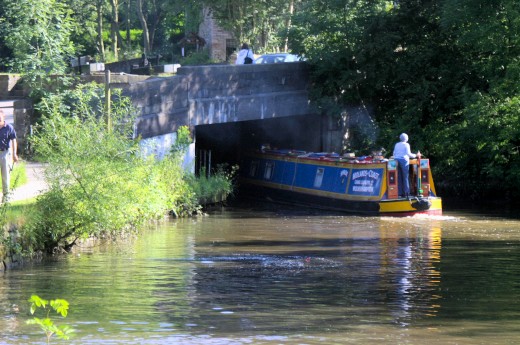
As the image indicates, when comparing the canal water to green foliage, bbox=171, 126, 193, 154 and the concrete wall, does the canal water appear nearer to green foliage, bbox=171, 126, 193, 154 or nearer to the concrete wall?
green foliage, bbox=171, 126, 193, 154

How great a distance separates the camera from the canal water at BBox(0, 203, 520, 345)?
12.2 m

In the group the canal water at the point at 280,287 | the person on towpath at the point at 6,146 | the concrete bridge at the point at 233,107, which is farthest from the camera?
the concrete bridge at the point at 233,107

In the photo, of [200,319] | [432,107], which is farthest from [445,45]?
[200,319]

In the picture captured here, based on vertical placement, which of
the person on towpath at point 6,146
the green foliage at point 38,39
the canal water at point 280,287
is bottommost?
the canal water at point 280,287

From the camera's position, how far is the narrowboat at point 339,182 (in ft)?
88.4

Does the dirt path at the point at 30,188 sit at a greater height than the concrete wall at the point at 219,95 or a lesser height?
lesser

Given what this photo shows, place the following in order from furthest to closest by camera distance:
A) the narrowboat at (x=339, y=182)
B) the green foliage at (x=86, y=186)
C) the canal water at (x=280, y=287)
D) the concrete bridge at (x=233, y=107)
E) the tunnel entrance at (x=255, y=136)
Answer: the tunnel entrance at (x=255, y=136)
the concrete bridge at (x=233, y=107)
the narrowboat at (x=339, y=182)
the green foliage at (x=86, y=186)
the canal water at (x=280, y=287)

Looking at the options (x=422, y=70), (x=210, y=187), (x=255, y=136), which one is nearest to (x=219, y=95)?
(x=210, y=187)

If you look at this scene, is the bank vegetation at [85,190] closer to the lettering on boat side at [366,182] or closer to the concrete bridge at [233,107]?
the concrete bridge at [233,107]

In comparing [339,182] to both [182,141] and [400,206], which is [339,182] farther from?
[182,141]

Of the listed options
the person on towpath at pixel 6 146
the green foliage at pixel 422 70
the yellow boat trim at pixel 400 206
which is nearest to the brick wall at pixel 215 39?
the green foliage at pixel 422 70

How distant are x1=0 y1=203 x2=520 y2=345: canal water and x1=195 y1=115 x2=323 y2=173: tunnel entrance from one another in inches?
450

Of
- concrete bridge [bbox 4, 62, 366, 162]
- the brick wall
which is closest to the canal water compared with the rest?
concrete bridge [bbox 4, 62, 366, 162]

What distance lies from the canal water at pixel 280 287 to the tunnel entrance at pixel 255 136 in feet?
37.5
